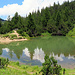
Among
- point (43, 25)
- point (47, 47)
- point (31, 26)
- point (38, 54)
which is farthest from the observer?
point (43, 25)

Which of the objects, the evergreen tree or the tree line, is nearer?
the evergreen tree

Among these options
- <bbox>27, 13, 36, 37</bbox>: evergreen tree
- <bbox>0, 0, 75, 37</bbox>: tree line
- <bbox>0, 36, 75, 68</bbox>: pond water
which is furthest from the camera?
<bbox>0, 0, 75, 37</bbox>: tree line

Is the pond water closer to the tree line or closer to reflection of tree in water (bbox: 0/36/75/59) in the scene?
reflection of tree in water (bbox: 0/36/75/59)

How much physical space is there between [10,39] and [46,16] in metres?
47.3

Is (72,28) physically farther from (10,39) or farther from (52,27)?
(10,39)

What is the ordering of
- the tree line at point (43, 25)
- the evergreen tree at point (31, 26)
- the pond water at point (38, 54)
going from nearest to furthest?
the pond water at point (38, 54), the evergreen tree at point (31, 26), the tree line at point (43, 25)

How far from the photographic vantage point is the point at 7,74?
358 inches

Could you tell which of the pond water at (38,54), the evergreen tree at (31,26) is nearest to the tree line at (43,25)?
the evergreen tree at (31,26)

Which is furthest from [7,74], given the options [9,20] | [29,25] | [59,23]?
[59,23]

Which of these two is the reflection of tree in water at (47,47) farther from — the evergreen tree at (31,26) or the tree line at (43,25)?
the evergreen tree at (31,26)

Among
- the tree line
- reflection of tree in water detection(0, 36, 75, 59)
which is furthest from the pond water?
the tree line

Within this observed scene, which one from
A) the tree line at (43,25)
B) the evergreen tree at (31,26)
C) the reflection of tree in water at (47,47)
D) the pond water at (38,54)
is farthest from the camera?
the tree line at (43,25)

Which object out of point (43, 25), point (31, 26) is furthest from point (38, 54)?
point (43, 25)

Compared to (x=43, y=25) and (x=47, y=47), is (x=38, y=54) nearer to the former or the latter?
(x=47, y=47)
